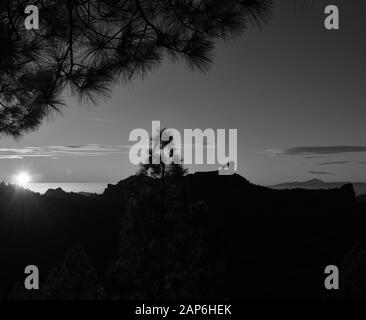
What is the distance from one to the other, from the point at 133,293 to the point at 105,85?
13.5m

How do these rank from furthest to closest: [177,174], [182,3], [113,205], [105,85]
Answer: [113,205]
[177,174]
[105,85]
[182,3]

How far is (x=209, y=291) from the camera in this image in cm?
1866

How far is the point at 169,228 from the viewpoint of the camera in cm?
1794

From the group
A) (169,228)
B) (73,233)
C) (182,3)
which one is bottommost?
(73,233)

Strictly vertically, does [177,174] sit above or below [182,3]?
below

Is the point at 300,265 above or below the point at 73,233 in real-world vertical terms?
below

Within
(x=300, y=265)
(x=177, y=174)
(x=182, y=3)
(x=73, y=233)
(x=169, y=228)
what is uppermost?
(x=182, y=3)

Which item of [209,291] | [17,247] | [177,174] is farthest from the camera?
[17,247]

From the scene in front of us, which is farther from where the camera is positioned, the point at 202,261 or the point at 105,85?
the point at 202,261

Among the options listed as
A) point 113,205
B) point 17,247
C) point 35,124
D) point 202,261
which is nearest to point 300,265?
point 113,205

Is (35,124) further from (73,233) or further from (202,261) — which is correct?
(73,233)
